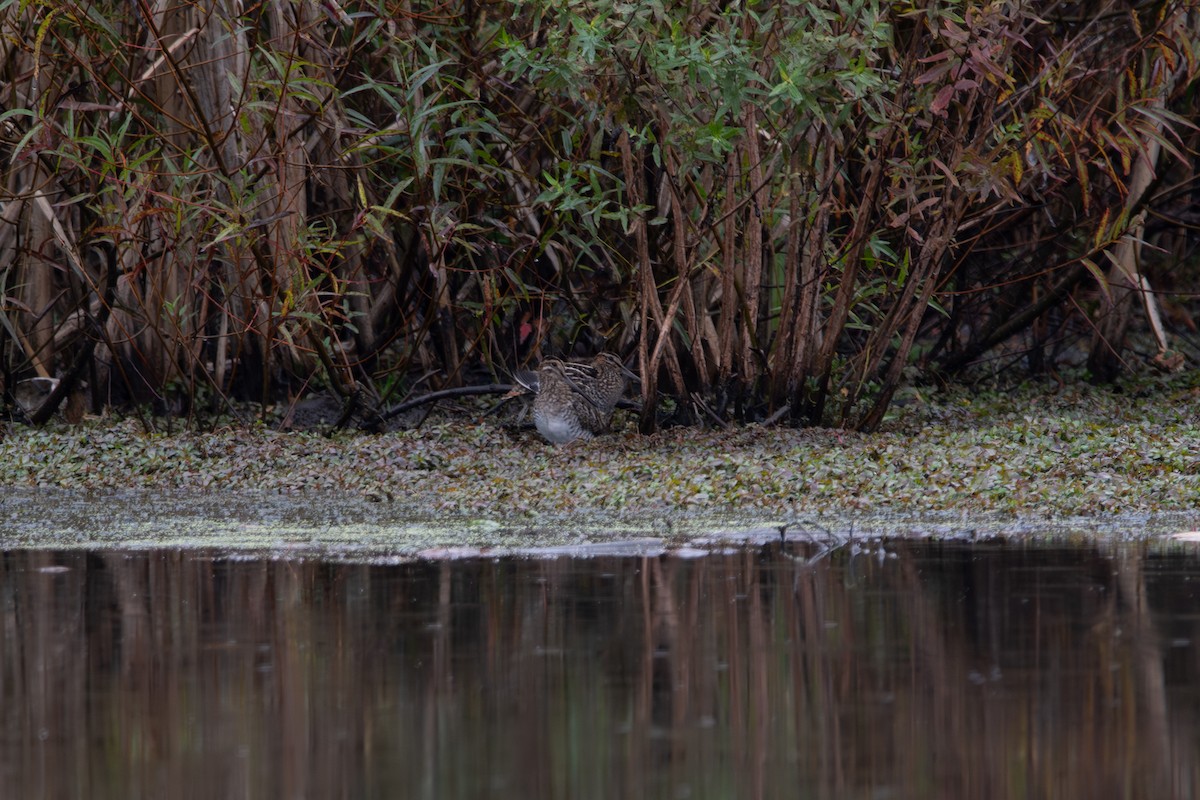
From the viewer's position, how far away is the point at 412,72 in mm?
9320

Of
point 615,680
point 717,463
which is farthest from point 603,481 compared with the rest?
point 615,680

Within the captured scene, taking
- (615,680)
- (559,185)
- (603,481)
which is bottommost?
(615,680)

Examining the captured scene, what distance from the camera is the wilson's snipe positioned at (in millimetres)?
9250

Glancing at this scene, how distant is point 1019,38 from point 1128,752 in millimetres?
5362

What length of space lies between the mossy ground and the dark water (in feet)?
5.21

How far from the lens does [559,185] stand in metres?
8.98

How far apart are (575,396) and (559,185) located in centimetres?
111

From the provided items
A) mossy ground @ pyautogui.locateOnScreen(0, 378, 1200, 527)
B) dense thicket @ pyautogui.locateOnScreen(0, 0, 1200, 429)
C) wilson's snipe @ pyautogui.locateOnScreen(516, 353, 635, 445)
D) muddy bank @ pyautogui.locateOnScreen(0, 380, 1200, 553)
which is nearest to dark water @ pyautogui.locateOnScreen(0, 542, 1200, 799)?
muddy bank @ pyautogui.locateOnScreen(0, 380, 1200, 553)

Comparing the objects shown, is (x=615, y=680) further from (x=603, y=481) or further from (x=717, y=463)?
(x=717, y=463)

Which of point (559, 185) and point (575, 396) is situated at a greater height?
point (559, 185)

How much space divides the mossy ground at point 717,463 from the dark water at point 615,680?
1589 mm

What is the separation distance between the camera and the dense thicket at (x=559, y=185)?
838 centimetres

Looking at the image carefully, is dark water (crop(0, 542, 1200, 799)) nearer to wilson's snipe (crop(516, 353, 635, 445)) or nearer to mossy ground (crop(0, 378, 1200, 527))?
mossy ground (crop(0, 378, 1200, 527))

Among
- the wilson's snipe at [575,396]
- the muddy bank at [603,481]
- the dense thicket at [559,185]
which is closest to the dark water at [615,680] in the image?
the muddy bank at [603,481]
